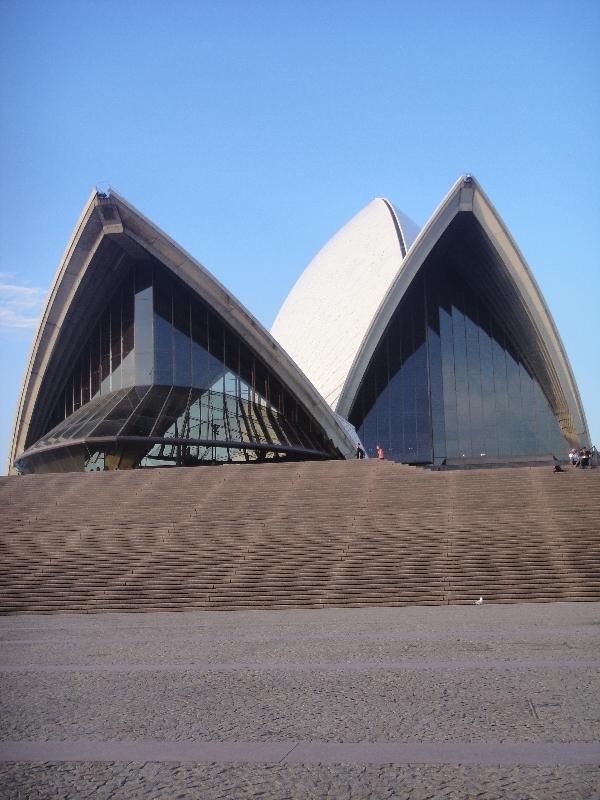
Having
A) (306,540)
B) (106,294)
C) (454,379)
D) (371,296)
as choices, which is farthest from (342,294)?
(306,540)

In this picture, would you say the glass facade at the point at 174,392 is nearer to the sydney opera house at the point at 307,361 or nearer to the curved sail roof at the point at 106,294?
the sydney opera house at the point at 307,361

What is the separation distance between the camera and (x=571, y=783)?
403cm

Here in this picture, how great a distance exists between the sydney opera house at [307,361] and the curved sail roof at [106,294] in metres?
0.07

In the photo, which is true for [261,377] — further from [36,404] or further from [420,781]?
[420,781]

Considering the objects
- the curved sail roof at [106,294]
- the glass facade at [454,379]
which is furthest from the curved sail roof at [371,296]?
the curved sail roof at [106,294]

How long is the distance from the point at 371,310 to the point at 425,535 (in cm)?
2467

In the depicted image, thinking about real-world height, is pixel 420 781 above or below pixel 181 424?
below

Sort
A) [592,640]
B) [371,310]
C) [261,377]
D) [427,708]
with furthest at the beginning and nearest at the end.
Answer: [371,310], [261,377], [592,640], [427,708]

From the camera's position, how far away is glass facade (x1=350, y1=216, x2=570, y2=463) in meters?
37.5

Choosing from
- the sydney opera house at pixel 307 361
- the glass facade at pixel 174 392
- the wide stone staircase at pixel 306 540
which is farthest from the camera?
the sydney opera house at pixel 307 361

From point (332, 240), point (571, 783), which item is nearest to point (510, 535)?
point (571, 783)

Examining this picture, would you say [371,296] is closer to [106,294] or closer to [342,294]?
[342,294]

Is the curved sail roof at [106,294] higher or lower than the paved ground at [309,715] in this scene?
higher

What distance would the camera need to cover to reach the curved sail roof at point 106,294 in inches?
1249
